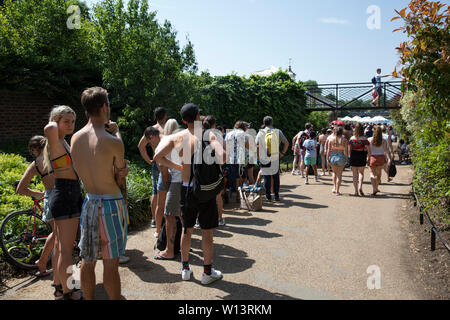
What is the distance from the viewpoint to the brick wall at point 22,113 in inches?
405

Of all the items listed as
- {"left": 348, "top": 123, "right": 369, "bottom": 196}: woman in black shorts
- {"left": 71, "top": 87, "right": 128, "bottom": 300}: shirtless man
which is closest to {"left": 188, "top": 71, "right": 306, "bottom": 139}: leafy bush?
{"left": 348, "top": 123, "right": 369, "bottom": 196}: woman in black shorts

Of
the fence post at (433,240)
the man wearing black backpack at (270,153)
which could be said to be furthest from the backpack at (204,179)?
the man wearing black backpack at (270,153)

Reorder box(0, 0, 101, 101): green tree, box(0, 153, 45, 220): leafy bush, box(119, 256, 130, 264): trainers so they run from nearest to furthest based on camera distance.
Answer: box(119, 256, 130, 264): trainers → box(0, 153, 45, 220): leafy bush → box(0, 0, 101, 101): green tree

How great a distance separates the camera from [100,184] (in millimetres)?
2830

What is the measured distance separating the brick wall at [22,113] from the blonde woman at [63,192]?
780 centimetres

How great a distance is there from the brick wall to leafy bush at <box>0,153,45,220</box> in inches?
110

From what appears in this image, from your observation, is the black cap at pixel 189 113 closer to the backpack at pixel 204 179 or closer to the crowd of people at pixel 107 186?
the crowd of people at pixel 107 186

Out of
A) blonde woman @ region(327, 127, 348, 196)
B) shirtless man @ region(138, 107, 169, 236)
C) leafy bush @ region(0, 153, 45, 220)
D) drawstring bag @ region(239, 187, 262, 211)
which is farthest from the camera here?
blonde woman @ region(327, 127, 348, 196)

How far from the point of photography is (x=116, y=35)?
9.98 m

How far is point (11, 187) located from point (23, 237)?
2.29 m

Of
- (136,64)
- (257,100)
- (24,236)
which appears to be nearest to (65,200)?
(24,236)

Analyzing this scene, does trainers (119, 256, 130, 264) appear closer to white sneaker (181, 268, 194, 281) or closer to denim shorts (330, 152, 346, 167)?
white sneaker (181, 268, 194, 281)

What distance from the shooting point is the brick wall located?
33.7 ft

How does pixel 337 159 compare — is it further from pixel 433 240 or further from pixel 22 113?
pixel 22 113
